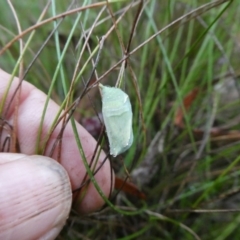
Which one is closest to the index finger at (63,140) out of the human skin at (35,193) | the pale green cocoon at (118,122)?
the human skin at (35,193)

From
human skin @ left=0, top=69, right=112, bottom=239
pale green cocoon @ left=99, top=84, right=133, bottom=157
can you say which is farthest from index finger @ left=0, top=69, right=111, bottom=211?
pale green cocoon @ left=99, top=84, right=133, bottom=157

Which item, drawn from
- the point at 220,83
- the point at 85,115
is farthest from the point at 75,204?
the point at 220,83

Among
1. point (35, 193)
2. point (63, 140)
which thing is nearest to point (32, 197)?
point (35, 193)

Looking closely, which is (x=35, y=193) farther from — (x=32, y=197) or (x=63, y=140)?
(x=63, y=140)

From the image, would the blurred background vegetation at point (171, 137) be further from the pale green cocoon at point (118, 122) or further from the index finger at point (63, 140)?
the pale green cocoon at point (118, 122)

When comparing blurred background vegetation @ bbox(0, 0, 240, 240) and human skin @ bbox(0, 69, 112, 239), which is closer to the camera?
human skin @ bbox(0, 69, 112, 239)

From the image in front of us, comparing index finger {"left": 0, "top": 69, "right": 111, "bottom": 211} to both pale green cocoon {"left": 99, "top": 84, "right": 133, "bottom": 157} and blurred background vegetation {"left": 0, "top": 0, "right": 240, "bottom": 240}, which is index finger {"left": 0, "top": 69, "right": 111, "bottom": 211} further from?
pale green cocoon {"left": 99, "top": 84, "right": 133, "bottom": 157}

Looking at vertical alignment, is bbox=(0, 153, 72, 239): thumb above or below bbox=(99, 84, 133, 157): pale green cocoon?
below
